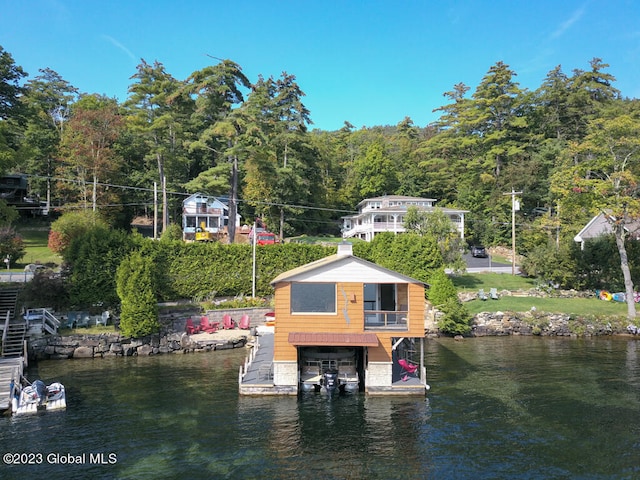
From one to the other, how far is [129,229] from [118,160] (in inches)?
380

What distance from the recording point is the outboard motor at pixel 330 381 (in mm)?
19703

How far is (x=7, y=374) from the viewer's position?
66.6 feet

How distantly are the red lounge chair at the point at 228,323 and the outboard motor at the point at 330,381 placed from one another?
14336 millimetres

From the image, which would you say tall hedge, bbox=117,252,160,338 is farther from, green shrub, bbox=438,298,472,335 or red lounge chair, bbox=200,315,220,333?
green shrub, bbox=438,298,472,335

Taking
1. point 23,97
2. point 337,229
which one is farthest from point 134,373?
point 23,97

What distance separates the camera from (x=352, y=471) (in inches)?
520

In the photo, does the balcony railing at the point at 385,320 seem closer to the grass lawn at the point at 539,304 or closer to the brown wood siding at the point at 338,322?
the brown wood siding at the point at 338,322

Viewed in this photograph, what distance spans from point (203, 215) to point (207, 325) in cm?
2821

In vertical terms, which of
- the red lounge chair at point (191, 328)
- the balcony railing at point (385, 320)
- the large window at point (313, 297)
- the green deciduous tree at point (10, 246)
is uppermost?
the green deciduous tree at point (10, 246)

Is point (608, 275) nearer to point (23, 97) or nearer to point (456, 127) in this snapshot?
point (456, 127)

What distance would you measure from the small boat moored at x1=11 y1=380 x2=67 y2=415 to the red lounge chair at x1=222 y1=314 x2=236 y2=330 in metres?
14.2

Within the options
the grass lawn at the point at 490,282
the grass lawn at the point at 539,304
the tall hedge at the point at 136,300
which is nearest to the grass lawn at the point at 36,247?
the tall hedge at the point at 136,300

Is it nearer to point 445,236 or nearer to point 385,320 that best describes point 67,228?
point 385,320

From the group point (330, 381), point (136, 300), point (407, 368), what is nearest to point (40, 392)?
point (136, 300)
